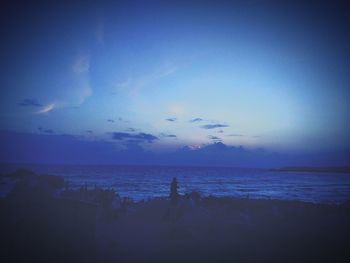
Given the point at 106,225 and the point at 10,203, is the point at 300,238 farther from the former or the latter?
the point at 10,203

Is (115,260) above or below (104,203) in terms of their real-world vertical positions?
below

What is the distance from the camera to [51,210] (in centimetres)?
1348

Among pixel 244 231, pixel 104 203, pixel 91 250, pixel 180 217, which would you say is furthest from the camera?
pixel 104 203

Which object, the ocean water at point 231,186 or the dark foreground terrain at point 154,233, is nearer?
the dark foreground terrain at point 154,233

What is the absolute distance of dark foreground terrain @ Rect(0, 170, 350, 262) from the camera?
38.8 feet

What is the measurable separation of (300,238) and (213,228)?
19.6 feet

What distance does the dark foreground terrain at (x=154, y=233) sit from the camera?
11820 mm

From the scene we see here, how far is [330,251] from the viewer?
13219mm

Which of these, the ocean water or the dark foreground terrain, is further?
the ocean water

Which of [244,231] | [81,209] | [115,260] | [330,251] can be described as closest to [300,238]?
[330,251]

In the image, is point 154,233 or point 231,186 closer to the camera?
point 154,233

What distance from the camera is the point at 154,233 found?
52.6 ft

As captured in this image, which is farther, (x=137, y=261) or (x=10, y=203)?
(x=10, y=203)

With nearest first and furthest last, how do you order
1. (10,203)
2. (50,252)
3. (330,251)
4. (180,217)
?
(50,252) < (330,251) < (10,203) < (180,217)
